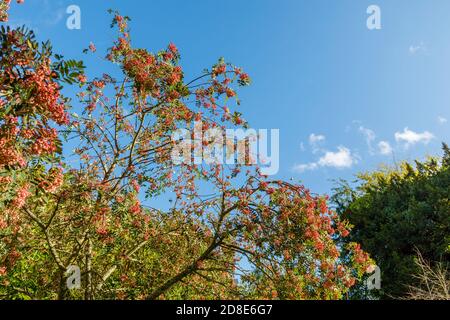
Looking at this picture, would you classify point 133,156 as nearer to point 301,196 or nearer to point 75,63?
point 301,196

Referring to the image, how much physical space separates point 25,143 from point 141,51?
4792mm

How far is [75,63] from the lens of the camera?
5477mm

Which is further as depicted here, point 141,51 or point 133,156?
point 133,156

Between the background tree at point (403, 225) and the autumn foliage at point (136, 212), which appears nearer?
the autumn foliage at point (136, 212)

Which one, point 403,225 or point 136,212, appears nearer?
point 136,212

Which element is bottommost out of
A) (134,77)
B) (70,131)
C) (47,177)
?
(47,177)

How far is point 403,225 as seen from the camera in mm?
20406

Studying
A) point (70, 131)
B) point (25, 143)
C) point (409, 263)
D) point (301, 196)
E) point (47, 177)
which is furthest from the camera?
point (409, 263)

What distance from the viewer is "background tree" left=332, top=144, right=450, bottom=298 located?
19.3 meters

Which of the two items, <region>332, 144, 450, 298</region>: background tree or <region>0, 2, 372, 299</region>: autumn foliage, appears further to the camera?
<region>332, 144, 450, 298</region>: background tree

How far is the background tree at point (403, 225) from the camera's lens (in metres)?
19.3
